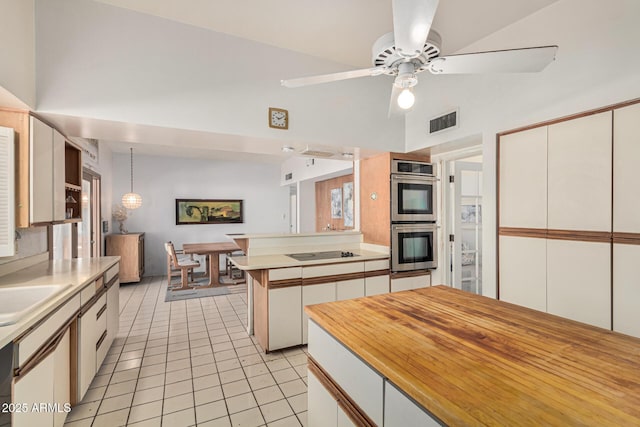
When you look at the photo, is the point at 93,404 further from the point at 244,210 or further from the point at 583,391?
the point at 244,210

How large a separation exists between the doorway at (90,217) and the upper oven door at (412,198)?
4.34 metres

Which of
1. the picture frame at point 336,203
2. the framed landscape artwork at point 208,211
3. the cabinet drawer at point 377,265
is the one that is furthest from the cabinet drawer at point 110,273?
the picture frame at point 336,203

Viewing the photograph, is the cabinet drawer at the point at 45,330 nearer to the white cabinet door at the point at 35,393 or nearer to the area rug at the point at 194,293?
the white cabinet door at the point at 35,393

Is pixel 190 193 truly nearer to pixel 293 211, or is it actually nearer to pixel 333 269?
pixel 293 211

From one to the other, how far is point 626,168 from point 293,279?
8.21ft

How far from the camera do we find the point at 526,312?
1.43 m

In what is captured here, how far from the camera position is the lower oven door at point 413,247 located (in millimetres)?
3412

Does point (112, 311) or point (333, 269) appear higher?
point (333, 269)

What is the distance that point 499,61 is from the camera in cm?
147

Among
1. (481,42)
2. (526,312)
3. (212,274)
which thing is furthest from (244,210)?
(526,312)

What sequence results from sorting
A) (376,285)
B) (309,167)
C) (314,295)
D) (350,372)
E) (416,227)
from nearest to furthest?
(350,372) → (314,295) → (376,285) → (416,227) → (309,167)

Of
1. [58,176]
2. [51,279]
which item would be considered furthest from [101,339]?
[58,176]

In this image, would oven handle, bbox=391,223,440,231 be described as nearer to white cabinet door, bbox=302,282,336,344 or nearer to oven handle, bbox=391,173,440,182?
oven handle, bbox=391,173,440,182

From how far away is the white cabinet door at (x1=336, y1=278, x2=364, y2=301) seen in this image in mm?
3039
